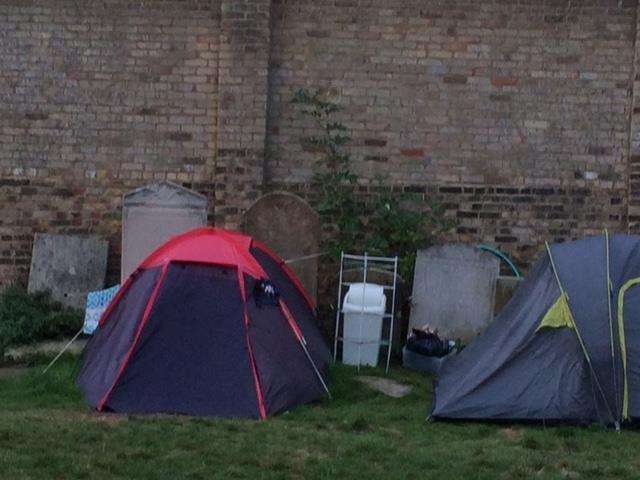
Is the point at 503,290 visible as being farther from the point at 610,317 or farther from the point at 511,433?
the point at 511,433

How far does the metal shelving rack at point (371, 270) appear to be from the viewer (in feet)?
34.0

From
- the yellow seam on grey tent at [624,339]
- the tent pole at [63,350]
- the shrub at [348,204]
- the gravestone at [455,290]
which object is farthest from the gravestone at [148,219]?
the yellow seam on grey tent at [624,339]

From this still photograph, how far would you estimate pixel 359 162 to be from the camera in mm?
11398

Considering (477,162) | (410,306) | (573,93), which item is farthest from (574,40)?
(410,306)

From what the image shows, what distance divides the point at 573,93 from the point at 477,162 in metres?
1.16

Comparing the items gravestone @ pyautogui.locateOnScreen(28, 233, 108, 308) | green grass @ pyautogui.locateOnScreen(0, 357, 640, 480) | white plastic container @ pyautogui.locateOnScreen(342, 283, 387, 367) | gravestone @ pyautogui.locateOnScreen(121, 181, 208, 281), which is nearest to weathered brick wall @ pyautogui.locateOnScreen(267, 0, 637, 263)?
gravestone @ pyautogui.locateOnScreen(121, 181, 208, 281)

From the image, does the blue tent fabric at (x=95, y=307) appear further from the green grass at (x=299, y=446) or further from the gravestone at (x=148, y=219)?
the green grass at (x=299, y=446)

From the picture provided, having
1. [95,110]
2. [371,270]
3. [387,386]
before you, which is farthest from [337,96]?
[387,386]

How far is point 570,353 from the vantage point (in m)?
8.13

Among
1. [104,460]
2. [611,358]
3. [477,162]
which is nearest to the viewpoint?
[104,460]

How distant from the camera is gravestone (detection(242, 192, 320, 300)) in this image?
10.8 metres

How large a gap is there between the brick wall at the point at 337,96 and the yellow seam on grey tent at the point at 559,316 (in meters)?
3.11

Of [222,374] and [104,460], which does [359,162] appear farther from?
[104,460]

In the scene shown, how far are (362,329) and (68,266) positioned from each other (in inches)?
121
